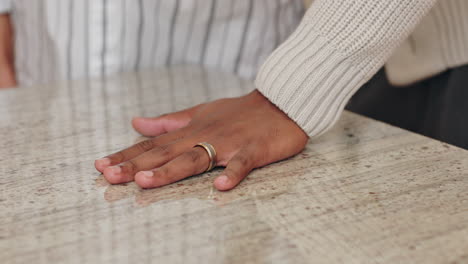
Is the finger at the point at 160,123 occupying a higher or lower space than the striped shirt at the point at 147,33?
lower

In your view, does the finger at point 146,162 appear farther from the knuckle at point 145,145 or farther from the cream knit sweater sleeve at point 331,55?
the cream knit sweater sleeve at point 331,55

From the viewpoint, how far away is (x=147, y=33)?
1383 millimetres

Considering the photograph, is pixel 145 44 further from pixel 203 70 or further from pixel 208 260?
pixel 208 260

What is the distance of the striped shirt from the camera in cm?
134

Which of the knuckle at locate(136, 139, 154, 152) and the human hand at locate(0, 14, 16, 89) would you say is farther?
the human hand at locate(0, 14, 16, 89)

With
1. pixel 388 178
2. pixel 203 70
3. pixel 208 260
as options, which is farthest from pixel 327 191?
pixel 203 70

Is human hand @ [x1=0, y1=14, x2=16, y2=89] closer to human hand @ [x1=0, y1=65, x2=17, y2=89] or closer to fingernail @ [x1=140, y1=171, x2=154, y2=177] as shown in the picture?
human hand @ [x1=0, y1=65, x2=17, y2=89]

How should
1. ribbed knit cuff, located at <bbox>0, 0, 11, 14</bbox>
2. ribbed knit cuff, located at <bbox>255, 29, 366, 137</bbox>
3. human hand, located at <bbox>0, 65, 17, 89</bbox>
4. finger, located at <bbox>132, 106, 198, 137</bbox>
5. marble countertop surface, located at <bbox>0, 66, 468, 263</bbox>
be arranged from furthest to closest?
1. human hand, located at <bbox>0, 65, 17, 89</bbox>
2. ribbed knit cuff, located at <bbox>0, 0, 11, 14</bbox>
3. finger, located at <bbox>132, 106, 198, 137</bbox>
4. ribbed knit cuff, located at <bbox>255, 29, 366, 137</bbox>
5. marble countertop surface, located at <bbox>0, 66, 468, 263</bbox>

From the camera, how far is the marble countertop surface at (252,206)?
22.6 inches

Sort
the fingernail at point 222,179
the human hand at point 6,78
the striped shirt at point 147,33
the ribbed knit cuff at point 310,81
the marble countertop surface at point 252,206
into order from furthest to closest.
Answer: the human hand at point 6,78 → the striped shirt at point 147,33 → the ribbed knit cuff at point 310,81 → the fingernail at point 222,179 → the marble countertop surface at point 252,206

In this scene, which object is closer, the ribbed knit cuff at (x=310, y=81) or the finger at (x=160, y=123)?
the ribbed knit cuff at (x=310, y=81)

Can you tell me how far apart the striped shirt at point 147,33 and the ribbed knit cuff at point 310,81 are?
556 mm

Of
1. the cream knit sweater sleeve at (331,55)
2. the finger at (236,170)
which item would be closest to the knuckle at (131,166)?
the finger at (236,170)

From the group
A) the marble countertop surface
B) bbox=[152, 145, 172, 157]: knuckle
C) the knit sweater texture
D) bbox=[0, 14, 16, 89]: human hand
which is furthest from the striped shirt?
bbox=[152, 145, 172, 157]: knuckle
